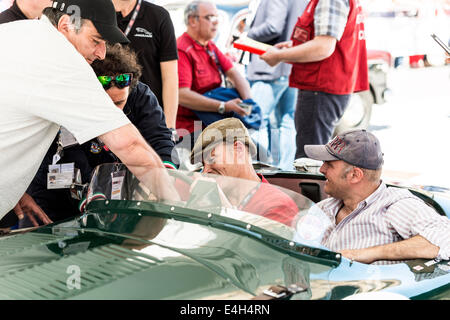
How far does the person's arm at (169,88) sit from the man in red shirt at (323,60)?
70 cm

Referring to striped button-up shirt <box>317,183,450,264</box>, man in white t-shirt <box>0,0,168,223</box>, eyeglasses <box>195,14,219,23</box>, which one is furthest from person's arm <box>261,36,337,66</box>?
man in white t-shirt <box>0,0,168,223</box>

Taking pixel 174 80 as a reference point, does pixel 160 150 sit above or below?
below

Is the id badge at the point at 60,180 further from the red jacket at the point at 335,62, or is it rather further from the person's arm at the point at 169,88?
the red jacket at the point at 335,62

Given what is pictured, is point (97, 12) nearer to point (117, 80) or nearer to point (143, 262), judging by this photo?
point (117, 80)

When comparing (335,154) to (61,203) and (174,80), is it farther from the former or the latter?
(174,80)

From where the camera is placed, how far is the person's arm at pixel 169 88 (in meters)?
4.33

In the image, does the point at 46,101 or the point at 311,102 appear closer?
the point at 46,101

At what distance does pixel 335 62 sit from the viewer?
4363 millimetres

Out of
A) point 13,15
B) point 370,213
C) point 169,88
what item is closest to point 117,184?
point 370,213

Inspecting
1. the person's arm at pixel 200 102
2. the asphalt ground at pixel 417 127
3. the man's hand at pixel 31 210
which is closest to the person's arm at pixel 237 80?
the person's arm at pixel 200 102

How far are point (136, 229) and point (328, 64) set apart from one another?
2.49 metres

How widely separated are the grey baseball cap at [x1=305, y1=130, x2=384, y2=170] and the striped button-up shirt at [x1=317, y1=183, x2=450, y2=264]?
126mm

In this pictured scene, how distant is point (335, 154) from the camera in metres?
2.93
